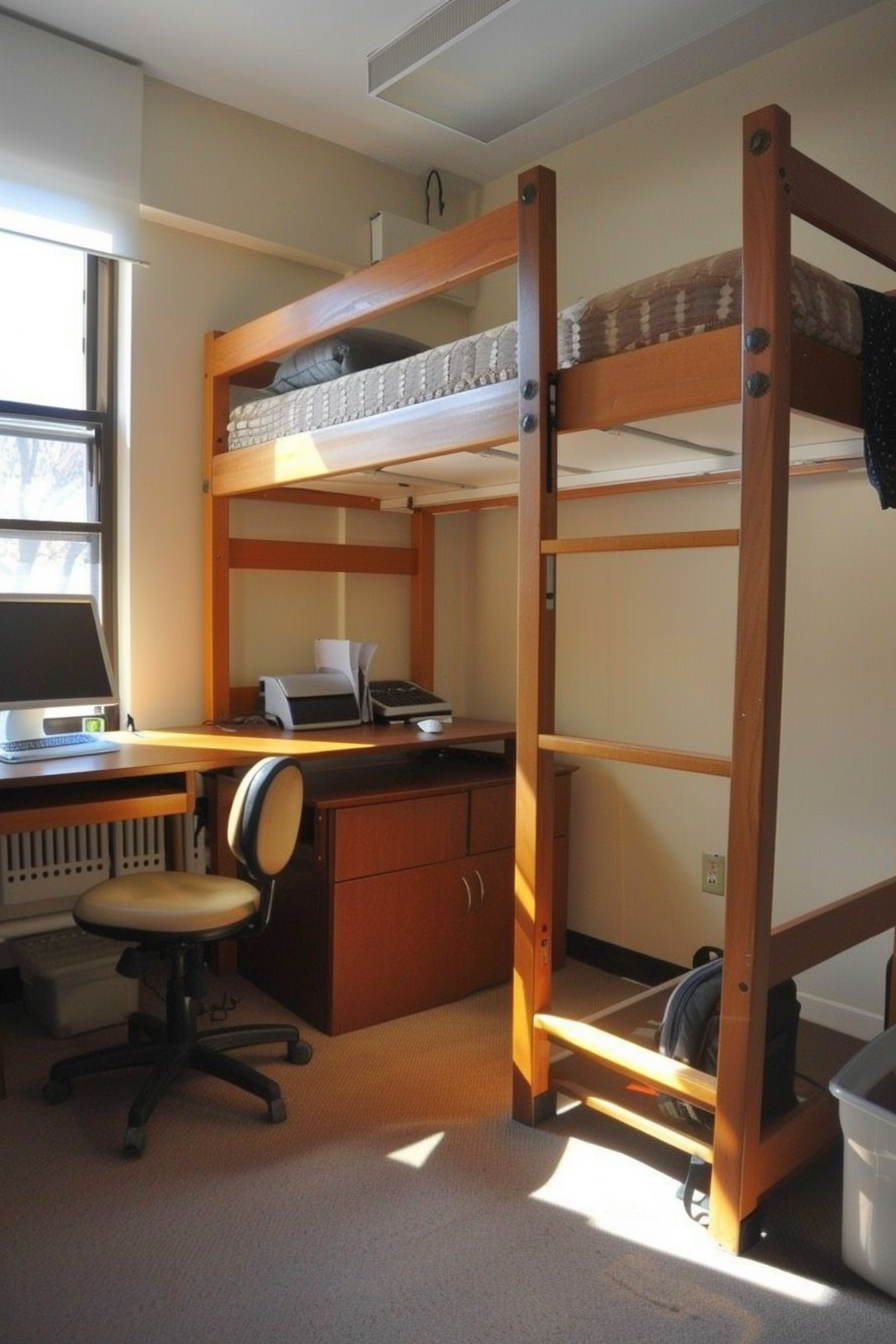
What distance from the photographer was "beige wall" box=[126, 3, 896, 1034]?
8.14ft

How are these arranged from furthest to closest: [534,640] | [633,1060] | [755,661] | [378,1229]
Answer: [534,640]
[633,1060]
[378,1229]
[755,661]

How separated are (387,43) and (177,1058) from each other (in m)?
2.61

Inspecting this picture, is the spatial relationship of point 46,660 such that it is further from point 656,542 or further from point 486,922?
point 656,542

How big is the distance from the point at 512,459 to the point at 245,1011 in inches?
65.4

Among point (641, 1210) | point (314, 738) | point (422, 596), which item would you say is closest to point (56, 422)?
point (314, 738)

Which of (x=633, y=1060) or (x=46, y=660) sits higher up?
(x=46, y=660)

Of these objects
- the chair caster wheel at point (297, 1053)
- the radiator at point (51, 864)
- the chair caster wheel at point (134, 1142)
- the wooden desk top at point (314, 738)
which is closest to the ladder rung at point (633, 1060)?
the chair caster wheel at point (297, 1053)

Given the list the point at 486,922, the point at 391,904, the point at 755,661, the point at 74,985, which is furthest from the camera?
the point at 486,922

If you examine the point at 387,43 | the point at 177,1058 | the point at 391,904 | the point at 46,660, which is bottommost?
the point at 177,1058

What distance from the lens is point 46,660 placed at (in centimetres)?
255

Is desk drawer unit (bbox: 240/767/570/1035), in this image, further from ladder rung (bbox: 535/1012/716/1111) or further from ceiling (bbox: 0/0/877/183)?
ceiling (bbox: 0/0/877/183)

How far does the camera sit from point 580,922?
3.18 meters

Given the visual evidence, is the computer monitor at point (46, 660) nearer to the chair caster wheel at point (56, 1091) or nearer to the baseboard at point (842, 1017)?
the chair caster wheel at point (56, 1091)

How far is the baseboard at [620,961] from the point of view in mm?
2938
